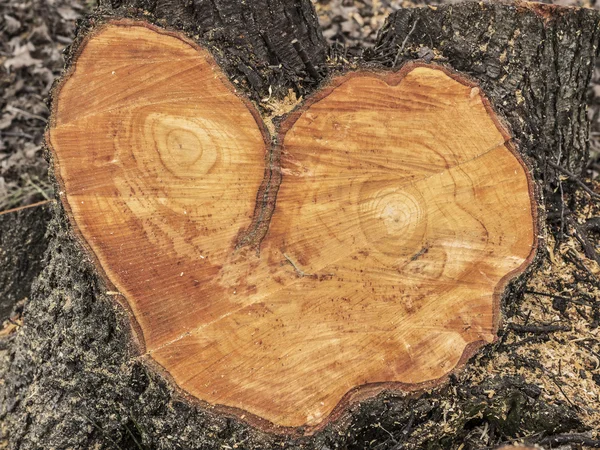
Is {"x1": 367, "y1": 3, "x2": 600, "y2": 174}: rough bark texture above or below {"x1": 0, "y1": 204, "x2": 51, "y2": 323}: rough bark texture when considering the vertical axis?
above

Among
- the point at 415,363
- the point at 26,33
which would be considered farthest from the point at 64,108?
the point at 26,33

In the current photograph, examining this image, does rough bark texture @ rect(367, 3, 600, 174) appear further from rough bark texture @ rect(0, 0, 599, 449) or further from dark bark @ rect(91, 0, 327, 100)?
dark bark @ rect(91, 0, 327, 100)

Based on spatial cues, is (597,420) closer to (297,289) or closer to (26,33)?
(297,289)

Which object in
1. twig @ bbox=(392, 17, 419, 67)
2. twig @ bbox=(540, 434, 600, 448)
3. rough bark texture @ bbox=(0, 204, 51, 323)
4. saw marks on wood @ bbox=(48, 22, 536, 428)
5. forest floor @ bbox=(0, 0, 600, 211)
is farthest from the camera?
forest floor @ bbox=(0, 0, 600, 211)

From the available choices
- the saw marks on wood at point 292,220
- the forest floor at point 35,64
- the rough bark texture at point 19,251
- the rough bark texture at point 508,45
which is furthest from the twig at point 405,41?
the rough bark texture at point 19,251

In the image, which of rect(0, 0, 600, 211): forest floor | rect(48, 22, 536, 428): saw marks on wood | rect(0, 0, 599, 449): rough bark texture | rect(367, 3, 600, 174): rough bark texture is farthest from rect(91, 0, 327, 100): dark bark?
rect(0, 0, 600, 211): forest floor
